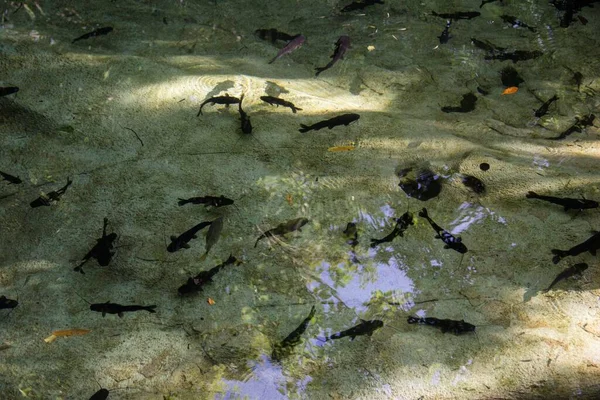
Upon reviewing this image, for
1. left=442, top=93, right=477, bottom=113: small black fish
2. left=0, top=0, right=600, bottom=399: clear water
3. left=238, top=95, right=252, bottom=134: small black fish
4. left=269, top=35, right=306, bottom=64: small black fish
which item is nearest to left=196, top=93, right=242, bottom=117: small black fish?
left=0, top=0, right=600, bottom=399: clear water

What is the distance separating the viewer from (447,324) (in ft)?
12.0

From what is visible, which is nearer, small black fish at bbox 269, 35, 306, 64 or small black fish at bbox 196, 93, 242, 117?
small black fish at bbox 196, 93, 242, 117

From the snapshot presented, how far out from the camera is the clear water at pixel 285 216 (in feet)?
11.5

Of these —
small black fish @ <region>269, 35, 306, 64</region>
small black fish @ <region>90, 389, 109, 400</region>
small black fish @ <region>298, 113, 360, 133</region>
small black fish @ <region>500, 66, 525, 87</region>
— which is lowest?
small black fish @ <region>90, 389, 109, 400</region>

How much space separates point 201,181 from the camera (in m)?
4.43

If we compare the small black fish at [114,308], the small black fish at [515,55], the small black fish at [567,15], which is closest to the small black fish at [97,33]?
the small black fish at [114,308]

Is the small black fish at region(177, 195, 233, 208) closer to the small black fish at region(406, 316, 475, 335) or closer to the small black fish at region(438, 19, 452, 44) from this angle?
the small black fish at region(406, 316, 475, 335)

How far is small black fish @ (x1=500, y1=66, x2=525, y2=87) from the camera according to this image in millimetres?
5748

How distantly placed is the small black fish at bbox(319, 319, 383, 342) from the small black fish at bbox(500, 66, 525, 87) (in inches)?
139

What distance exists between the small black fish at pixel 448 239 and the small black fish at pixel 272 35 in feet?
10.5

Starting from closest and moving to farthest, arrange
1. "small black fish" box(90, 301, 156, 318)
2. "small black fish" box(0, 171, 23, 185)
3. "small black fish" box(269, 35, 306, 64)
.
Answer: "small black fish" box(90, 301, 156, 318)
"small black fish" box(0, 171, 23, 185)
"small black fish" box(269, 35, 306, 64)

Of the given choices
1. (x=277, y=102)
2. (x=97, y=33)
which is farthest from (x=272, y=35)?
(x=97, y=33)

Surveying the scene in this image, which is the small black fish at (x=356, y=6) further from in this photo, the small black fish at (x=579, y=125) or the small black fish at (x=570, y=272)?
the small black fish at (x=570, y=272)

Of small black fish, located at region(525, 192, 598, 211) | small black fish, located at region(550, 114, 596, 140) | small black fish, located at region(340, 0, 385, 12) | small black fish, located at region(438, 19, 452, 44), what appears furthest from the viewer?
small black fish, located at region(340, 0, 385, 12)
